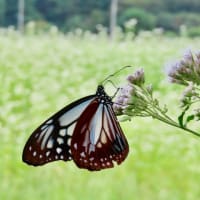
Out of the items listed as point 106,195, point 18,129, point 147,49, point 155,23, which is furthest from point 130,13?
point 106,195

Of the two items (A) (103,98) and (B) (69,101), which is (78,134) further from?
(B) (69,101)

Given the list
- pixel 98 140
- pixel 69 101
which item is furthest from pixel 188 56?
pixel 69 101

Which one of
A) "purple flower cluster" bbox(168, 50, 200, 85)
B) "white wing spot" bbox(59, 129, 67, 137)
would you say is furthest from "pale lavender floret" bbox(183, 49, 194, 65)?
"white wing spot" bbox(59, 129, 67, 137)

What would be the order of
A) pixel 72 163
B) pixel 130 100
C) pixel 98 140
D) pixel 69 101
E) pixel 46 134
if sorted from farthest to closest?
pixel 69 101, pixel 72 163, pixel 46 134, pixel 98 140, pixel 130 100

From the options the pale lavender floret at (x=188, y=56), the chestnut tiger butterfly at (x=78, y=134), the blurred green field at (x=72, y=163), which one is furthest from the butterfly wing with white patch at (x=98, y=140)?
the blurred green field at (x=72, y=163)

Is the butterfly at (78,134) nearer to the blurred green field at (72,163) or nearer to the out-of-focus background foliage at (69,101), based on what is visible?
the out-of-focus background foliage at (69,101)

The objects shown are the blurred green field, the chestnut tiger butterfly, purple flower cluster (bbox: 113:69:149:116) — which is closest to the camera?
purple flower cluster (bbox: 113:69:149:116)

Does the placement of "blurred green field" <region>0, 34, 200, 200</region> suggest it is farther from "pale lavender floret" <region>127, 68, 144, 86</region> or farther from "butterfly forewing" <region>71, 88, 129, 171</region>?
"pale lavender floret" <region>127, 68, 144, 86</region>
